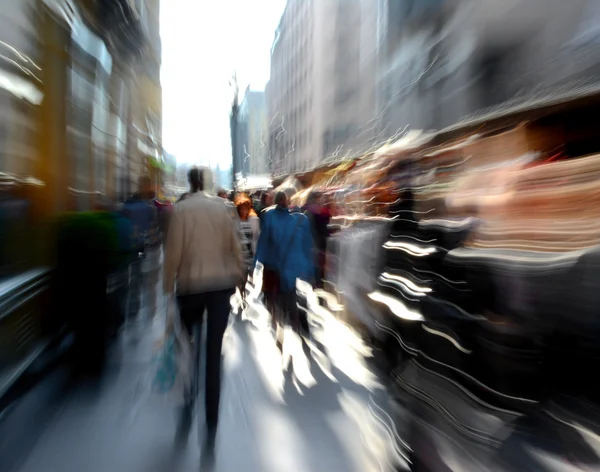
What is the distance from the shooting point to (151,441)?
4.35 m

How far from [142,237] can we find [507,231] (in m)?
5.07

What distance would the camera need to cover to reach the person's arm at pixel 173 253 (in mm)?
4371

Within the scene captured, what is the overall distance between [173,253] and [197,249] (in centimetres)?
17

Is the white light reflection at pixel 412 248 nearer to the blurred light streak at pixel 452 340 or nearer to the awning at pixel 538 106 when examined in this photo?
the blurred light streak at pixel 452 340

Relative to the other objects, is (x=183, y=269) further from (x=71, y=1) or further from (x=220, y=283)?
(x=71, y=1)

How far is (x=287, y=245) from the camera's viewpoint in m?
6.39


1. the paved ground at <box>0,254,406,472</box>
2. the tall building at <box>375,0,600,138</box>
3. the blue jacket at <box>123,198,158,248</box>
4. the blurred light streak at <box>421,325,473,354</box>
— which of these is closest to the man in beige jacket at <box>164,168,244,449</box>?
the paved ground at <box>0,254,406,472</box>

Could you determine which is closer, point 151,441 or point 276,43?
point 151,441

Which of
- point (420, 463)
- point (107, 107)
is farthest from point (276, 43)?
point (420, 463)

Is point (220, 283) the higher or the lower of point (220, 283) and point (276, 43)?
the lower

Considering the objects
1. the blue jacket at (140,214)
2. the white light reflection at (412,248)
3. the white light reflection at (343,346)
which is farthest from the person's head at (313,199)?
the white light reflection at (412,248)

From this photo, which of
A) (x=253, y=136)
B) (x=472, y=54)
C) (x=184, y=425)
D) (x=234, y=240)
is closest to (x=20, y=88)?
(x=234, y=240)

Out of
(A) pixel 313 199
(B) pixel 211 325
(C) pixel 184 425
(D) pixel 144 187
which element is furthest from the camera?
(A) pixel 313 199

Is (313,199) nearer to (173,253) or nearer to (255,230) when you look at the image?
(255,230)
